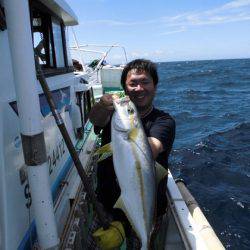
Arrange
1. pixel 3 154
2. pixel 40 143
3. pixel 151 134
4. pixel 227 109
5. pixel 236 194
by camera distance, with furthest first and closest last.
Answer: pixel 227 109 → pixel 236 194 → pixel 151 134 → pixel 3 154 → pixel 40 143

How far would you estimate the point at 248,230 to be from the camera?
6781 mm

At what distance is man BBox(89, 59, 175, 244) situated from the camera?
3.30 m

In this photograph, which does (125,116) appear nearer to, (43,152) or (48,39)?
(43,152)

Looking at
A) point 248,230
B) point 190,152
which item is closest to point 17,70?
point 248,230

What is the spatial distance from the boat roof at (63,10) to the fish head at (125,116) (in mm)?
2032

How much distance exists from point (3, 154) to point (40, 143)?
0.42m

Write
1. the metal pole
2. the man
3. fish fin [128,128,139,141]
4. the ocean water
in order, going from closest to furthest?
1. the metal pole
2. fish fin [128,128,139,141]
3. the man
4. the ocean water

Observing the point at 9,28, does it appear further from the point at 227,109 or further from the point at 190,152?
the point at 227,109

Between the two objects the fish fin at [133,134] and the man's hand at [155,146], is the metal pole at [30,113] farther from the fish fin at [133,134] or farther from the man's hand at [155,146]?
the man's hand at [155,146]

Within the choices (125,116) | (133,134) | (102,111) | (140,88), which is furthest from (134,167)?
(140,88)

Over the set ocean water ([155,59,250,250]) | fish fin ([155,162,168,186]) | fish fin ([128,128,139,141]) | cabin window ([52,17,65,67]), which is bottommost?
ocean water ([155,59,250,250])

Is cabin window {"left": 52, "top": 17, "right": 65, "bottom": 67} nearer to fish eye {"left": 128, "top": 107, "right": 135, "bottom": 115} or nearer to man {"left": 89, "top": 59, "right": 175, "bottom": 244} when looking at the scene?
man {"left": 89, "top": 59, "right": 175, "bottom": 244}

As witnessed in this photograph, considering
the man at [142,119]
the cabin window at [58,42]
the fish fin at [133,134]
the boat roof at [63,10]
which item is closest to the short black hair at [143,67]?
the man at [142,119]

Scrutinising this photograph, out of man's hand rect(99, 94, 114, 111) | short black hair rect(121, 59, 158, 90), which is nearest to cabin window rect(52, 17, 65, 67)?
short black hair rect(121, 59, 158, 90)
